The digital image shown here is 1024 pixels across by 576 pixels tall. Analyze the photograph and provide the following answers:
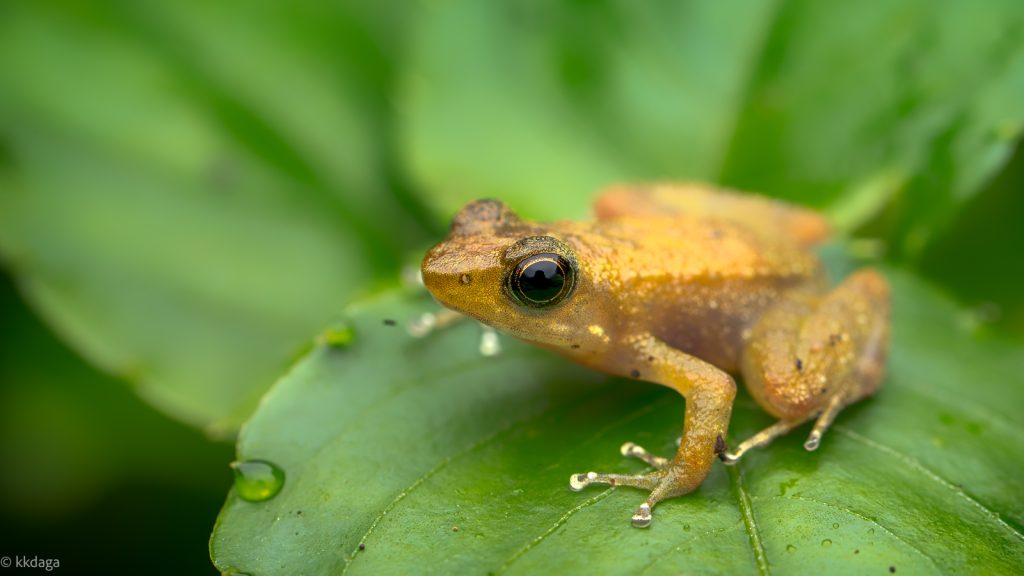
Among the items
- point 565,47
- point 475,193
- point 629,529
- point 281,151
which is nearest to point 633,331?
point 629,529

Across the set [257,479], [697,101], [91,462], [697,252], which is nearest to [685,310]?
[697,252]

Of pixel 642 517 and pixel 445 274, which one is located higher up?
pixel 445 274

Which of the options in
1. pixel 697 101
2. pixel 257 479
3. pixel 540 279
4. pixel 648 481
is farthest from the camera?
pixel 697 101

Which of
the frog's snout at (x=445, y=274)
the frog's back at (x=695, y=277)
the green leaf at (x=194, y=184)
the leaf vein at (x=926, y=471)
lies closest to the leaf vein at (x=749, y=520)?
the leaf vein at (x=926, y=471)

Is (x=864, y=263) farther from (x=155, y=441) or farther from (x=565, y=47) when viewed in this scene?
(x=155, y=441)

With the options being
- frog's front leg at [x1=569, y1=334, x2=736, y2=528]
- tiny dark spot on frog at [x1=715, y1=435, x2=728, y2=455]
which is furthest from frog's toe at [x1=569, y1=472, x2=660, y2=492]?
tiny dark spot on frog at [x1=715, y1=435, x2=728, y2=455]

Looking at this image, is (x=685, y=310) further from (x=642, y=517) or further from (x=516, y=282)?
(x=642, y=517)
